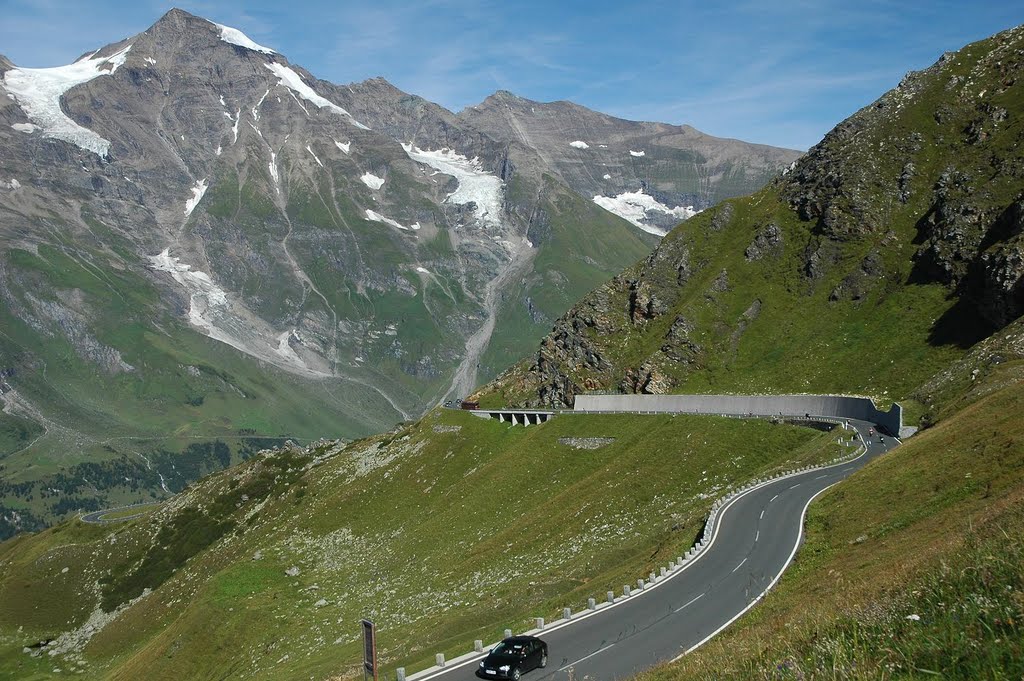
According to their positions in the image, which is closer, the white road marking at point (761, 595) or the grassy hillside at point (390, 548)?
the white road marking at point (761, 595)

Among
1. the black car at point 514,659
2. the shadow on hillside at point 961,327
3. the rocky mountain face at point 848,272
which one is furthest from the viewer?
the rocky mountain face at point 848,272

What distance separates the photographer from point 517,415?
4902 inches

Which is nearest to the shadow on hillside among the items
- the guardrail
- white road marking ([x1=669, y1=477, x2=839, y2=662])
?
the guardrail

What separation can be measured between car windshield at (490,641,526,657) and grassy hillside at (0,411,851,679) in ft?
27.2

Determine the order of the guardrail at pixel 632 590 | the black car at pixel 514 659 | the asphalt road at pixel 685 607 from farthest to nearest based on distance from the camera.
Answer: the guardrail at pixel 632 590
the asphalt road at pixel 685 607
the black car at pixel 514 659

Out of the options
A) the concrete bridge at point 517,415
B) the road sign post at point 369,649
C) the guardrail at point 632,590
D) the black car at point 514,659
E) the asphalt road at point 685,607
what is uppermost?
the road sign post at point 369,649

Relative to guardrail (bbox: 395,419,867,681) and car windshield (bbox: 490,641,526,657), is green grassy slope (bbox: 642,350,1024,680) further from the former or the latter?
car windshield (bbox: 490,641,526,657)

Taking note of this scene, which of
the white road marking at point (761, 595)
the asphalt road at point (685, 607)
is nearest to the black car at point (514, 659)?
the asphalt road at point (685, 607)

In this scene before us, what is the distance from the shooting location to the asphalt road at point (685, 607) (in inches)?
1257

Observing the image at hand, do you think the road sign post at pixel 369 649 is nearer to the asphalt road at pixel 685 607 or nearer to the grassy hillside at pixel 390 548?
the asphalt road at pixel 685 607

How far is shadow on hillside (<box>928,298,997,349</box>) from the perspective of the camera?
304ft

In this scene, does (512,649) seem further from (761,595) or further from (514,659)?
(761,595)

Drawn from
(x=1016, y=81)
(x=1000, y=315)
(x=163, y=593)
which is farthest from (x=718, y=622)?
(x=1016, y=81)

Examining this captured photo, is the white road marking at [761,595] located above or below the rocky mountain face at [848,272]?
below
